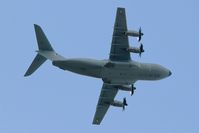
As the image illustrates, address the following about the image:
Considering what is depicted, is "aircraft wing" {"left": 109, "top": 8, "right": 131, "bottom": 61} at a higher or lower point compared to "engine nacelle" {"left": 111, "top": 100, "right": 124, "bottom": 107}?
higher

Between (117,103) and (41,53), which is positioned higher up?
(41,53)

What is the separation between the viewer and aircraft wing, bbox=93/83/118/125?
10056 cm

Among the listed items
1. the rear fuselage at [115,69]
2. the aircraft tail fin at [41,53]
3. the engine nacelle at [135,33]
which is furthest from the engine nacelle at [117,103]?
the engine nacelle at [135,33]

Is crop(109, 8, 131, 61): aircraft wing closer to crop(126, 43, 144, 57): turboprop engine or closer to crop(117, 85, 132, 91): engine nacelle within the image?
crop(126, 43, 144, 57): turboprop engine

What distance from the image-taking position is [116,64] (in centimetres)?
9131

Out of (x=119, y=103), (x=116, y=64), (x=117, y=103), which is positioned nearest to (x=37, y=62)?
(x=116, y=64)

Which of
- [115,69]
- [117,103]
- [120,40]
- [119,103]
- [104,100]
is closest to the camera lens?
[120,40]

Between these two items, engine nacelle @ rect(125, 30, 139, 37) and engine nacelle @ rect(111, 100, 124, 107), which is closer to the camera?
engine nacelle @ rect(125, 30, 139, 37)

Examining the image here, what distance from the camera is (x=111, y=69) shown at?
91.6 metres

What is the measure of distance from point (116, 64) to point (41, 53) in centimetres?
1061

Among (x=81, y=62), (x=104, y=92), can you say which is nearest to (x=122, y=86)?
(x=104, y=92)

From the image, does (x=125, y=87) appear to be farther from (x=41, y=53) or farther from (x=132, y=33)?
(x=41, y=53)

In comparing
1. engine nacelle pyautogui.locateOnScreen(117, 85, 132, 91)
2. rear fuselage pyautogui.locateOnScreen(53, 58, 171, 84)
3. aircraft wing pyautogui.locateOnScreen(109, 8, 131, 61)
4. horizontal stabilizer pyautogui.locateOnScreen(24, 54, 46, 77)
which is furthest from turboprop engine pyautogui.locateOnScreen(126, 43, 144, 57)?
horizontal stabilizer pyautogui.locateOnScreen(24, 54, 46, 77)

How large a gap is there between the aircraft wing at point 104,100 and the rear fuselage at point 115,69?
5501 millimetres
